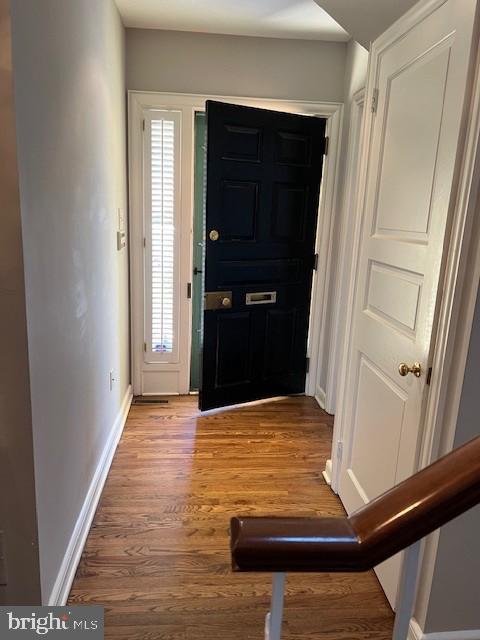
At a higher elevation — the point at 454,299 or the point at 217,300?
the point at 454,299

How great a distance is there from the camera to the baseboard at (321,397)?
3.42 metres

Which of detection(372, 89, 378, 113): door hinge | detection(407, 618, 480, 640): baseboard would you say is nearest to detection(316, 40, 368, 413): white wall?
detection(372, 89, 378, 113): door hinge

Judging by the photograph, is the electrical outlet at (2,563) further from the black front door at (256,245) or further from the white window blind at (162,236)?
the white window blind at (162,236)

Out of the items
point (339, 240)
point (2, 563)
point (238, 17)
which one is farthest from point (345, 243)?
point (2, 563)

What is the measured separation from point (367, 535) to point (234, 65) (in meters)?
3.23

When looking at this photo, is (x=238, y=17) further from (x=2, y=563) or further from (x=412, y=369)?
(x=2, y=563)

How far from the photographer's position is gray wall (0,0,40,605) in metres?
1.16

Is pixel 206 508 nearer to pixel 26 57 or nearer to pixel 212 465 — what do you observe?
pixel 212 465

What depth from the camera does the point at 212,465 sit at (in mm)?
2574

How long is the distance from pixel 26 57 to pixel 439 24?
126 cm

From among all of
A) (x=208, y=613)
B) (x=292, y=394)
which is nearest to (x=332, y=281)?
(x=292, y=394)

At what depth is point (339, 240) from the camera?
3.24 metres

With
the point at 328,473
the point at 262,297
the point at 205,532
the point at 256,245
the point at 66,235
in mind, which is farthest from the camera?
the point at 262,297

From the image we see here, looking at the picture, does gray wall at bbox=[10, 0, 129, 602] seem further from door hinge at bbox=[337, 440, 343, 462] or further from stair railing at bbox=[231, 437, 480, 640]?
door hinge at bbox=[337, 440, 343, 462]
